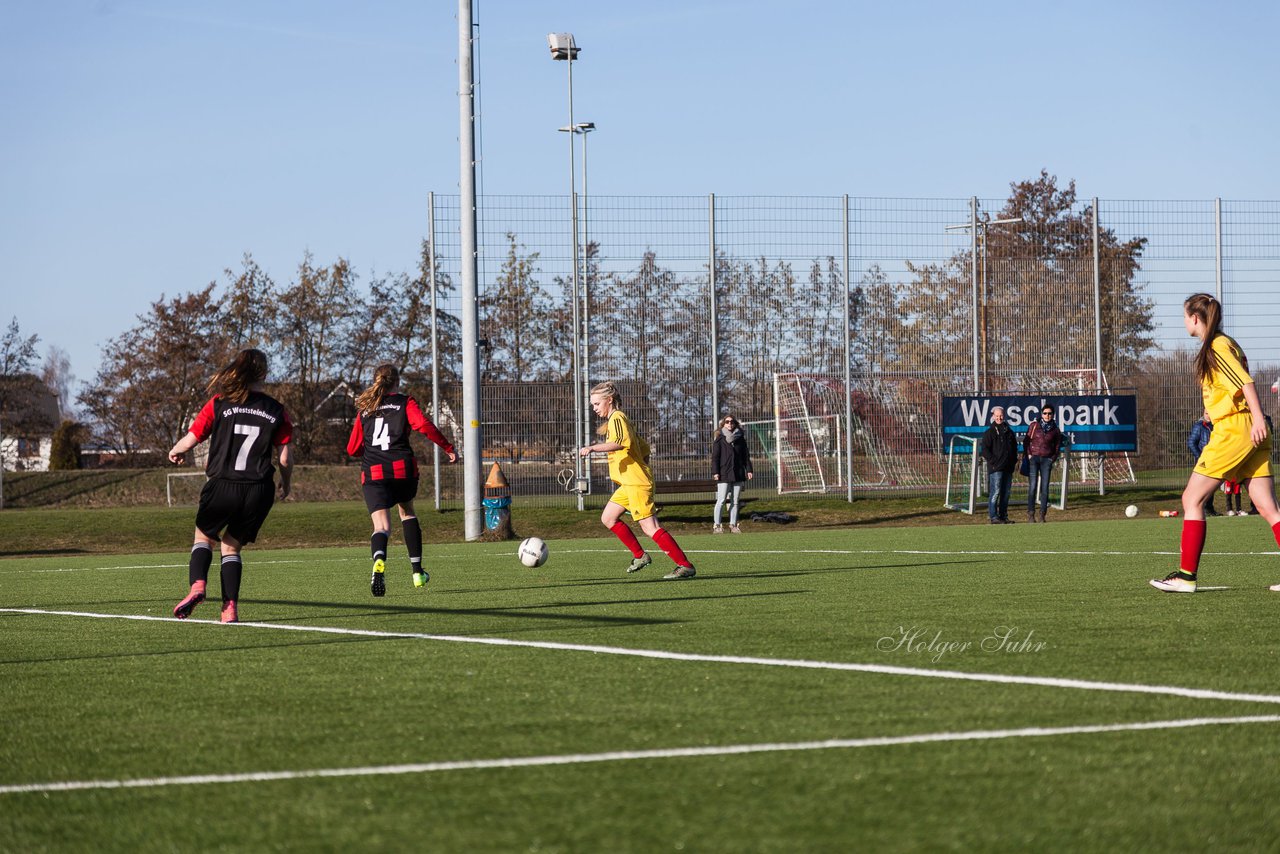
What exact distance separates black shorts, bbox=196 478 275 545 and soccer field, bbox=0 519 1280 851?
2.10 ft

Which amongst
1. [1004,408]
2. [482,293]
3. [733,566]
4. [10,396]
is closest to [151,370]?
[10,396]

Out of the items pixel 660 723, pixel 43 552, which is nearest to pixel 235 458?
pixel 660 723

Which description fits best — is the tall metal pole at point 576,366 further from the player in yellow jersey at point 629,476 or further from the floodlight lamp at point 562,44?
the player in yellow jersey at point 629,476

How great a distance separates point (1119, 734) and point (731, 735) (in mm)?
1251

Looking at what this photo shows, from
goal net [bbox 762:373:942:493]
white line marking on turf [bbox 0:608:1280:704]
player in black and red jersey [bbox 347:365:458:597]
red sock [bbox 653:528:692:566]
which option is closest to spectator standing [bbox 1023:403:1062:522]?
goal net [bbox 762:373:942:493]

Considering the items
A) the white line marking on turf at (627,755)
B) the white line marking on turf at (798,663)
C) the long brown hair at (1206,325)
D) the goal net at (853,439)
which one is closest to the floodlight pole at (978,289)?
the goal net at (853,439)

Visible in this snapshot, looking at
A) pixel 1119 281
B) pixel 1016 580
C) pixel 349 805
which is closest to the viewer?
pixel 349 805

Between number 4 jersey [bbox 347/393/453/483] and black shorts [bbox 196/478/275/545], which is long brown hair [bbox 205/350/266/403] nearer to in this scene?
black shorts [bbox 196/478/275/545]

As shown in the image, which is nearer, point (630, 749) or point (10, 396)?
point (630, 749)

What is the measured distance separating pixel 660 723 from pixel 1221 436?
5.89 metres

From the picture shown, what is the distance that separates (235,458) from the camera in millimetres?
8578

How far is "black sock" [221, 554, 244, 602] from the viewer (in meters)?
8.80

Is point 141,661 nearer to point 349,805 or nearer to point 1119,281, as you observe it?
point 349,805

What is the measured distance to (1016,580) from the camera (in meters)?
10.7
